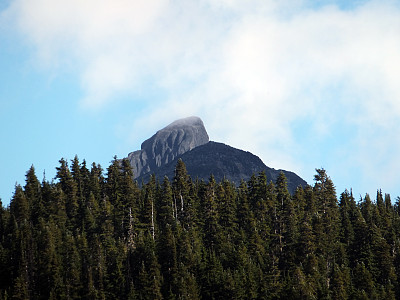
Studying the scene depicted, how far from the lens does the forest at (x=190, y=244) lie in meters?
85.8

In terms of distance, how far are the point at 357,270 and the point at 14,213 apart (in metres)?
67.0

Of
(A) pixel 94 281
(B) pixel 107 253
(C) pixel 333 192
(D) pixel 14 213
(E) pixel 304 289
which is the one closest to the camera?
(E) pixel 304 289

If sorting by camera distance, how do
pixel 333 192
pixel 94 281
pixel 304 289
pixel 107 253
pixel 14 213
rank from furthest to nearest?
1. pixel 333 192
2. pixel 14 213
3. pixel 107 253
4. pixel 94 281
5. pixel 304 289

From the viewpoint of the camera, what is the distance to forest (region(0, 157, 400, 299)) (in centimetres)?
8575

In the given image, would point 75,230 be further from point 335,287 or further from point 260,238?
point 335,287

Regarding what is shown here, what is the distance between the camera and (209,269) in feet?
296

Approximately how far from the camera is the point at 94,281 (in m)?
88.0

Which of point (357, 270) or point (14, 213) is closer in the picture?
point (357, 270)

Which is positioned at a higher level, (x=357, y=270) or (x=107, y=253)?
(x=107, y=253)

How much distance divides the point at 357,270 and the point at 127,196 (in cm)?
4634

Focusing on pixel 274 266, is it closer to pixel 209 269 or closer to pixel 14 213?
pixel 209 269

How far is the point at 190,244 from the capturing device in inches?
3799

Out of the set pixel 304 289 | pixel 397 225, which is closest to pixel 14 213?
pixel 304 289

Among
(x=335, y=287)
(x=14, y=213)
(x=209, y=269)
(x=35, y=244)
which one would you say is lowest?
(x=335, y=287)
